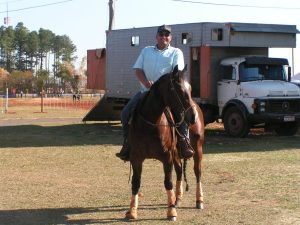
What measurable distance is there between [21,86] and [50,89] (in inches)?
196

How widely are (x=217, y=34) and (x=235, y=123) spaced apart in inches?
115

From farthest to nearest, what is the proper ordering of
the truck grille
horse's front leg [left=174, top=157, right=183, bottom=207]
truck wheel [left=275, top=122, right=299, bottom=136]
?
truck wheel [left=275, top=122, right=299, bottom=136], the truck grille, horse's front leg [left=174, top=157, right=183, bottom=207]

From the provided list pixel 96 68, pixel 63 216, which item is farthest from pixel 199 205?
pixel 96 68

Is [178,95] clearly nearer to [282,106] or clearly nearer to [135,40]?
[282,106]

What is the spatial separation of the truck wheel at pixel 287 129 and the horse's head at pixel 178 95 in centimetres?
1235

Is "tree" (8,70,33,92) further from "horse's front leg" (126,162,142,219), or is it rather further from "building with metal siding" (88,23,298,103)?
"horse's front leg" (126,162,142,219)

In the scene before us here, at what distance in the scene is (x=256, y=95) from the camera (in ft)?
56.2

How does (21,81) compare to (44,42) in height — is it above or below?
below

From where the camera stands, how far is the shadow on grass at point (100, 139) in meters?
15.2

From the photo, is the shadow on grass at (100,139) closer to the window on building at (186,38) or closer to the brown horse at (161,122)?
the window on building at (186,38)

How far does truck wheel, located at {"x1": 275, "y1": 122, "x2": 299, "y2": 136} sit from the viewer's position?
18281mm

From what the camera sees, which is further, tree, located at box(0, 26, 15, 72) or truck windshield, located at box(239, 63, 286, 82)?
tree, located at box(0, 26, 15, 72)

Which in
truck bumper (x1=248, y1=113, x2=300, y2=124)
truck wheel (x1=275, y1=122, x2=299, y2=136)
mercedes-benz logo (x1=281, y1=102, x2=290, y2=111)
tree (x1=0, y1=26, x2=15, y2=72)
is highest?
tree (x1=0, y1=26, x2=15, y2=72)

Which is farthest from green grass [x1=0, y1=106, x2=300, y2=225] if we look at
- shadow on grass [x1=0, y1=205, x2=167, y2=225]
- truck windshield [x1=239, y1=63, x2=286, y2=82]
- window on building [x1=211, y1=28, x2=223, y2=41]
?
window on building [x1=211, y1=28, x2=223, y2=41]
